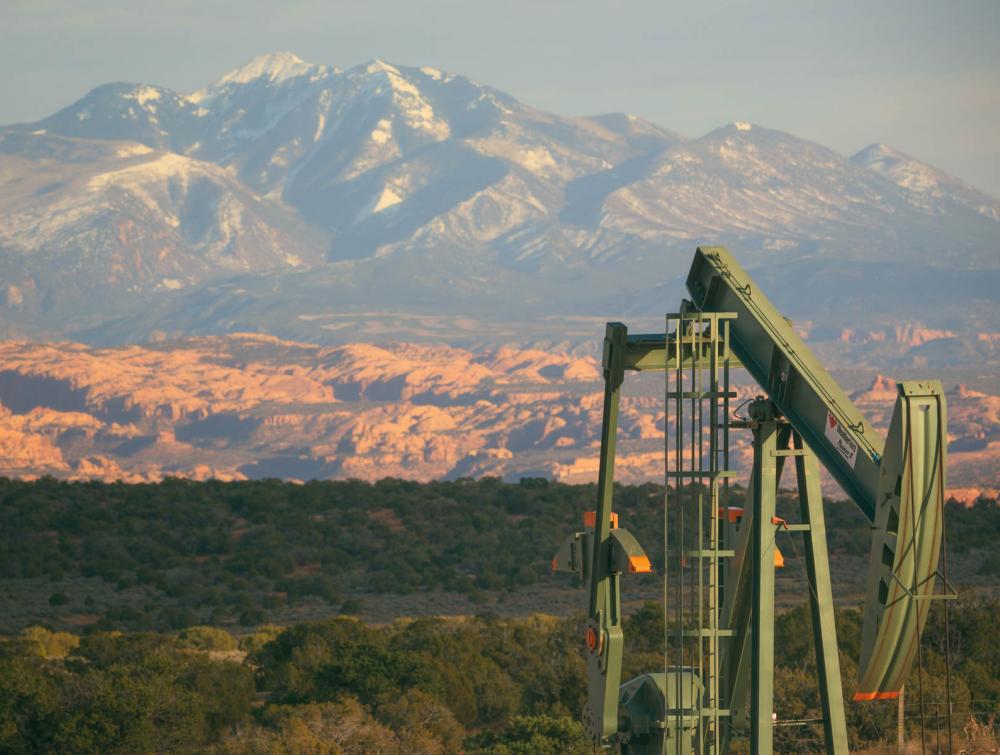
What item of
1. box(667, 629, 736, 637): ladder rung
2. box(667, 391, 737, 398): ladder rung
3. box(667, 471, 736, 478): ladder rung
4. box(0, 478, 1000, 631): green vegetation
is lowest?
box(0, 478, 1000, 631): green vegetation

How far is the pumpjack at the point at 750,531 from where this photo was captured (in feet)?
41.6

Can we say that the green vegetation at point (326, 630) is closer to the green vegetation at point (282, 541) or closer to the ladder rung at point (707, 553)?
the green vegetation at point (282, 541)

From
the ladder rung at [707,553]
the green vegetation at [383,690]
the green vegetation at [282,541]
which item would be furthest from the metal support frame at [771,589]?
the green vegetation at [282,541]

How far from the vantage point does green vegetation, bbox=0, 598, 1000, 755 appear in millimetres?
28938

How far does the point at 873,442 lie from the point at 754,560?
1443 millimetres

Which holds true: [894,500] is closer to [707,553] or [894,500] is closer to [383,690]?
[707,553]

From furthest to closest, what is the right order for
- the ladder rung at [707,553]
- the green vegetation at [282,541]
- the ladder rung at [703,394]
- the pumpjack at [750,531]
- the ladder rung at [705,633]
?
the green vegetation at [282,541], the ladder rung at [707,553], the ladder rung at [705,633], the ladder rung at [703,394], the pumpjack at [750,531]

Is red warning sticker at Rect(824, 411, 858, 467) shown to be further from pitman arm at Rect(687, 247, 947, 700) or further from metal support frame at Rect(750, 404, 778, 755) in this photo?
metal support frame at Rect(750, 404, 778, 755)

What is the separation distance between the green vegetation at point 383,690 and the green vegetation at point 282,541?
19.4m

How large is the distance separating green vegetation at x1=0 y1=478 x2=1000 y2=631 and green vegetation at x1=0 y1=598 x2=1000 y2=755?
19.4 metres

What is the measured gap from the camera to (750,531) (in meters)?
15.3

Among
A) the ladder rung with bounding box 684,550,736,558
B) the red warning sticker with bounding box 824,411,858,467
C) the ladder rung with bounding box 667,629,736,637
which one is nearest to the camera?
the red warning sticker with bounding box 824,411,858,467

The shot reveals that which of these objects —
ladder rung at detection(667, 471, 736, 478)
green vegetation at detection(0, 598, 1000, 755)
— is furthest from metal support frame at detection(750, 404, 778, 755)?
green vegetation at detection(0, 598, 1000, 755)

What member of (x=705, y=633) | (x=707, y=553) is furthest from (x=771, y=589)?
(x=705, y=633)
